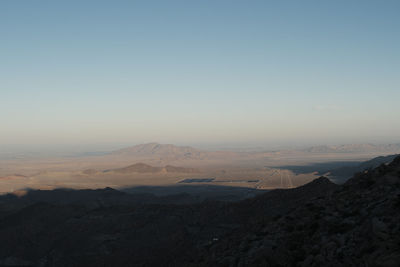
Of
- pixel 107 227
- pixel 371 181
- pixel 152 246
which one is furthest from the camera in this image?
pixel 107 227

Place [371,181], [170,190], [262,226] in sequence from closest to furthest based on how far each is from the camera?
[371,181]
[262,226]
[170,190]

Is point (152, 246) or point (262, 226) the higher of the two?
point (262, 226)

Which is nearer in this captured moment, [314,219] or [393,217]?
[393,217]

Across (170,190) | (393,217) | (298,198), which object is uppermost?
(393,217)

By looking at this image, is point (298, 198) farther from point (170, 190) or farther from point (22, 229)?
point (170, 190)

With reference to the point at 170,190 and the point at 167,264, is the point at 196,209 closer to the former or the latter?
the point at 167,264

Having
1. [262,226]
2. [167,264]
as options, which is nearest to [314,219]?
[262,226]
